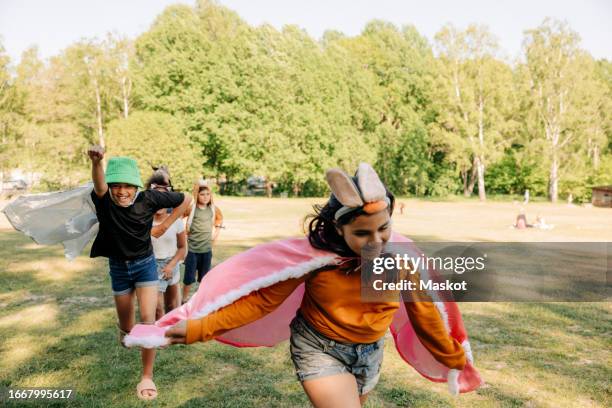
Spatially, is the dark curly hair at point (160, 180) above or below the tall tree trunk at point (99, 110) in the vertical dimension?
below

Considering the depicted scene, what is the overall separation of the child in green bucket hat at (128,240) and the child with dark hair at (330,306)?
2.54m

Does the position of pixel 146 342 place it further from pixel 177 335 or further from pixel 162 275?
pixel 162 275

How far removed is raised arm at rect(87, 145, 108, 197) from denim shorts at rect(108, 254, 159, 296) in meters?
0.76

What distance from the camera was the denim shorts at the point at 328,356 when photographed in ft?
9.32

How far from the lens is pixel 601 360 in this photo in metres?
6.17

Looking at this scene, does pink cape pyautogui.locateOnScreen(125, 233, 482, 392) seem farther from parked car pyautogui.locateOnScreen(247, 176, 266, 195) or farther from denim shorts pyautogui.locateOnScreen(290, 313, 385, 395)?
parked car pyautogui.locateOnScreen(247, 176, 266, 195)

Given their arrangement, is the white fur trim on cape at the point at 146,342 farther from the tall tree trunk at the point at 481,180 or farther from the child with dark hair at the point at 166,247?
the tall tree trunk at the point at 481,180

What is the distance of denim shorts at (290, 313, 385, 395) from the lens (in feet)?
9.32

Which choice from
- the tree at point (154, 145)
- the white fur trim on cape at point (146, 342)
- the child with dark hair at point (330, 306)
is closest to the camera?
the white fur trim on cape at point (146, 342)

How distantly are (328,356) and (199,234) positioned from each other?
597cm

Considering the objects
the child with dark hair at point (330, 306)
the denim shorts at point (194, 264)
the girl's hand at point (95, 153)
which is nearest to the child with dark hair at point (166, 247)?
the denim shorts at point (194, 264)

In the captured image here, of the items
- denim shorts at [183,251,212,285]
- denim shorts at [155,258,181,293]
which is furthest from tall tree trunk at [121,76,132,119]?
denim shorts at [155,258,181,293]

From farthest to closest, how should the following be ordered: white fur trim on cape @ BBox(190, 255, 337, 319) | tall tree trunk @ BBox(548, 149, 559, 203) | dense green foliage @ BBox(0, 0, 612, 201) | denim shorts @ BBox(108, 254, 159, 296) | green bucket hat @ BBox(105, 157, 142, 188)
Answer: tall tree trunk @ BBox(548, 149, 559, 203) < dense green foliage @ BBox(0, 0, 612, 201) < denim shorts @ BBox(108, 254, 159, 296) < green bucket hat @ BBox(105, 157, 142, 188) < white fur trim on cape @ BBox(190, 255, 337, 319)

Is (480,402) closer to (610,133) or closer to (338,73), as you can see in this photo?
(338,73)
